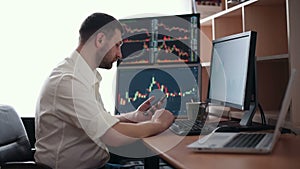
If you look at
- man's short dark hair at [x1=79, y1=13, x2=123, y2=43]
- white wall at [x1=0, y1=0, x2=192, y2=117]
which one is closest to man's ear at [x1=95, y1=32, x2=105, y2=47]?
man's short dark hair at [x1=79, y1=13, x2=123, y2=43]

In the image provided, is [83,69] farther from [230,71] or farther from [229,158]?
[229,158]

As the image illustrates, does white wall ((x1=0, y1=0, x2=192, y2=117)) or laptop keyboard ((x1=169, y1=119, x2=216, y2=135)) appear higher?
white wall ((x1=0, y1=0, x2=192, y2=117))

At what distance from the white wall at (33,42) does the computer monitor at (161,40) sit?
378 mm

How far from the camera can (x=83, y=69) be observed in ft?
5.38

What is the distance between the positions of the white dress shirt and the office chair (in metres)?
0.42

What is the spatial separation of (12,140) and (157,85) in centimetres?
97

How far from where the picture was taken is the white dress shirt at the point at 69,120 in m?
1.47

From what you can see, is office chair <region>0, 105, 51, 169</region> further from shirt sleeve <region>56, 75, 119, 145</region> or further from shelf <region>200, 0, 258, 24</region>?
shelf <region>200, 0, 258, 24</region>

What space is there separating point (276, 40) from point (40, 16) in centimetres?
177

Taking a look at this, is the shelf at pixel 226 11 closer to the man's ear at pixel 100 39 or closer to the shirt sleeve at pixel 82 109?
the man's ear at pixel 100 39

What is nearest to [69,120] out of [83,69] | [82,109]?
[82,109]

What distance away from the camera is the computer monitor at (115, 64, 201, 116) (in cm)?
241

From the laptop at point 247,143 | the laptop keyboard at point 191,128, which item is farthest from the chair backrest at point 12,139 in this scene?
the laptop at point 247,143

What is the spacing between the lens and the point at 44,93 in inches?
61.9
